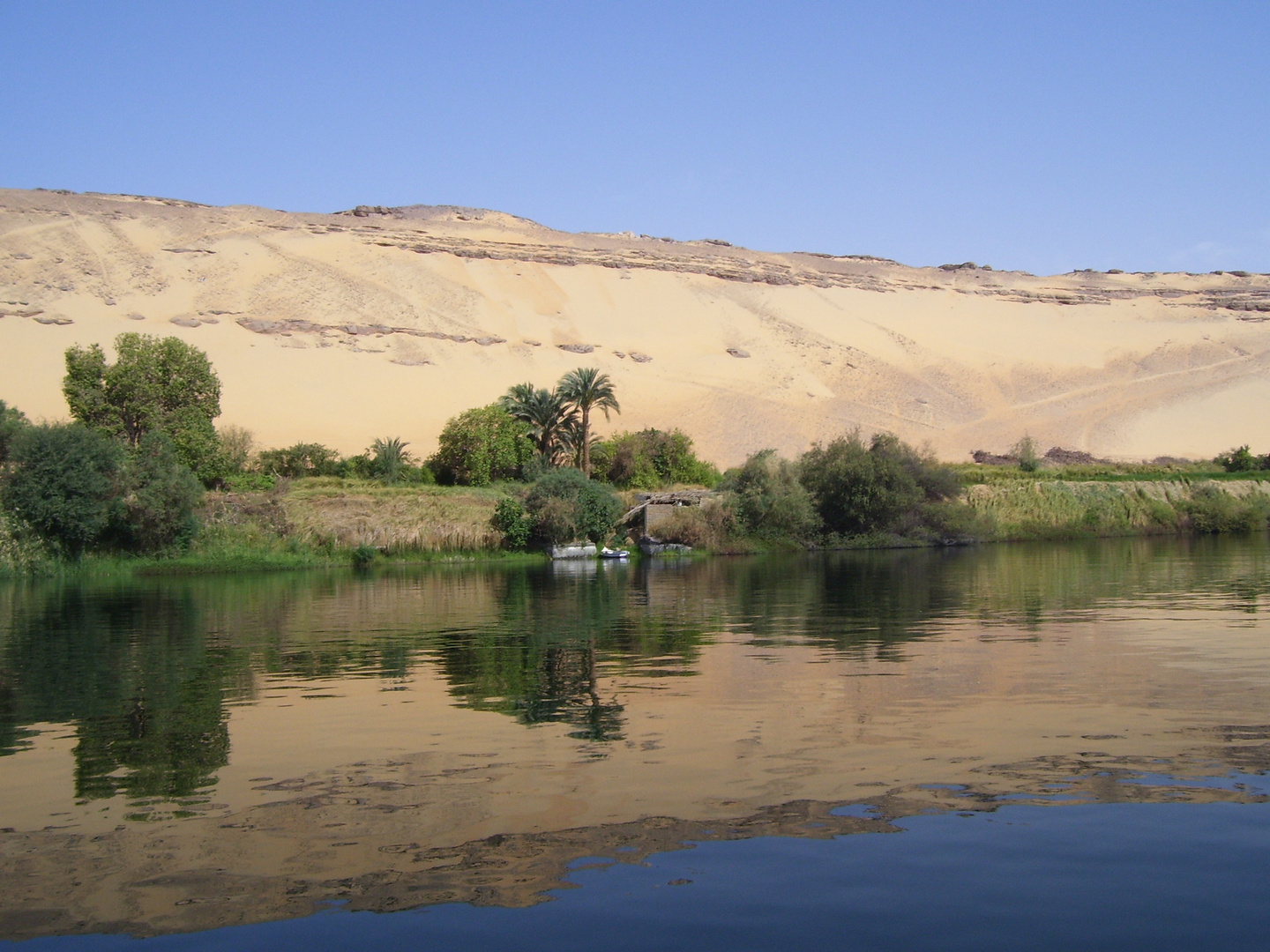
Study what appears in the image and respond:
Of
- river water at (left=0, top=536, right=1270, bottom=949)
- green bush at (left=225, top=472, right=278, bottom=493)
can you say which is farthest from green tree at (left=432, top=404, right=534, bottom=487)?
river water at (left=0, top=536, right=1270, bottom=949)

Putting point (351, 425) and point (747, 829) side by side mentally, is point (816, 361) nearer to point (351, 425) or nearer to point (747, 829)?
point (351, 425)

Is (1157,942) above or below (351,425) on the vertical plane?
below

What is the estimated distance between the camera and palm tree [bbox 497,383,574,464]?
51812mm

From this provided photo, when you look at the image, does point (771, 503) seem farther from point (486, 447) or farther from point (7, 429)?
point (7, 429)

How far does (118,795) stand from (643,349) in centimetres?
8023

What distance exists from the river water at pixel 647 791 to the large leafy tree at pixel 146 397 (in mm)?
31604

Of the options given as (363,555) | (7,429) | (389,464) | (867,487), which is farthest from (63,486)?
(867,487)

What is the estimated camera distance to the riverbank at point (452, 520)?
3888 cm

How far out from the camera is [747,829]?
7.26 meters

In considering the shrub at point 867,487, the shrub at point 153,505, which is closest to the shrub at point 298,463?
the shrub at point 153,505

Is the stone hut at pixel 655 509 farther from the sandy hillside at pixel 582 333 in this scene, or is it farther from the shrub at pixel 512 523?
the sandy hillside at pixel 582 333

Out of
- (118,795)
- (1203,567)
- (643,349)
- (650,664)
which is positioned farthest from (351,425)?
(118,795)

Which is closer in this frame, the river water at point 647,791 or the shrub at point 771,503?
the river water at point 647,791

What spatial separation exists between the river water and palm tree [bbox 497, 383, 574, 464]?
3419cm
